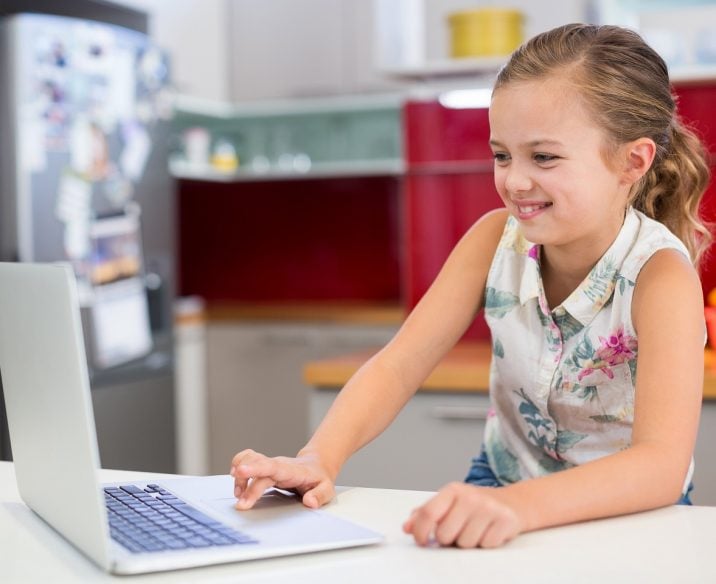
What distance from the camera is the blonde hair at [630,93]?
128cm

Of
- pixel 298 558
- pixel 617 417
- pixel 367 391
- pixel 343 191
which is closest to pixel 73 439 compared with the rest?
pixel 298 558

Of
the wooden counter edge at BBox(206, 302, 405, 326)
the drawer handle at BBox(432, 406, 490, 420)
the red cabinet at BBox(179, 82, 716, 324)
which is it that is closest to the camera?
the drawer handle at BBox(432, 406, 490, 420)

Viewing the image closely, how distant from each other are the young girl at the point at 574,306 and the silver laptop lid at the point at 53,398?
191mm

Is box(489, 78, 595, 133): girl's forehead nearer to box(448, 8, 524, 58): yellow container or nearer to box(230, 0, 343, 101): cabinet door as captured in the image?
box(448, 8, 524, 58): yellow container

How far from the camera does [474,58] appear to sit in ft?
9.02

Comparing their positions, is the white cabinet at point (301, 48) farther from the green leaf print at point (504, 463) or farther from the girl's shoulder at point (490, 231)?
the green leaf print at point (504, 463)

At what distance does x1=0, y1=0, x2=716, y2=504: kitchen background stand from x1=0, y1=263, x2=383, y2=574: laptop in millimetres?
1192

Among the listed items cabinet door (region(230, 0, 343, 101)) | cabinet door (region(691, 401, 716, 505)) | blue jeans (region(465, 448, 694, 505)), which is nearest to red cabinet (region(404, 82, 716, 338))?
cabinet door (region(691, 401, 716, 505))

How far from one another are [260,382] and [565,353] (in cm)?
285

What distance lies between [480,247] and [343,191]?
124 inches

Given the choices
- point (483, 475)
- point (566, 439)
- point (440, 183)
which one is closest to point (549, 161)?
point (566, 439)

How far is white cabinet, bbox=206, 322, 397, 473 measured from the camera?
405 centimetres

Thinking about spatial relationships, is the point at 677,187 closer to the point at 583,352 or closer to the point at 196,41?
the point at 583,352

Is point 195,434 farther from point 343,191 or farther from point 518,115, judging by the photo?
point 518,115
